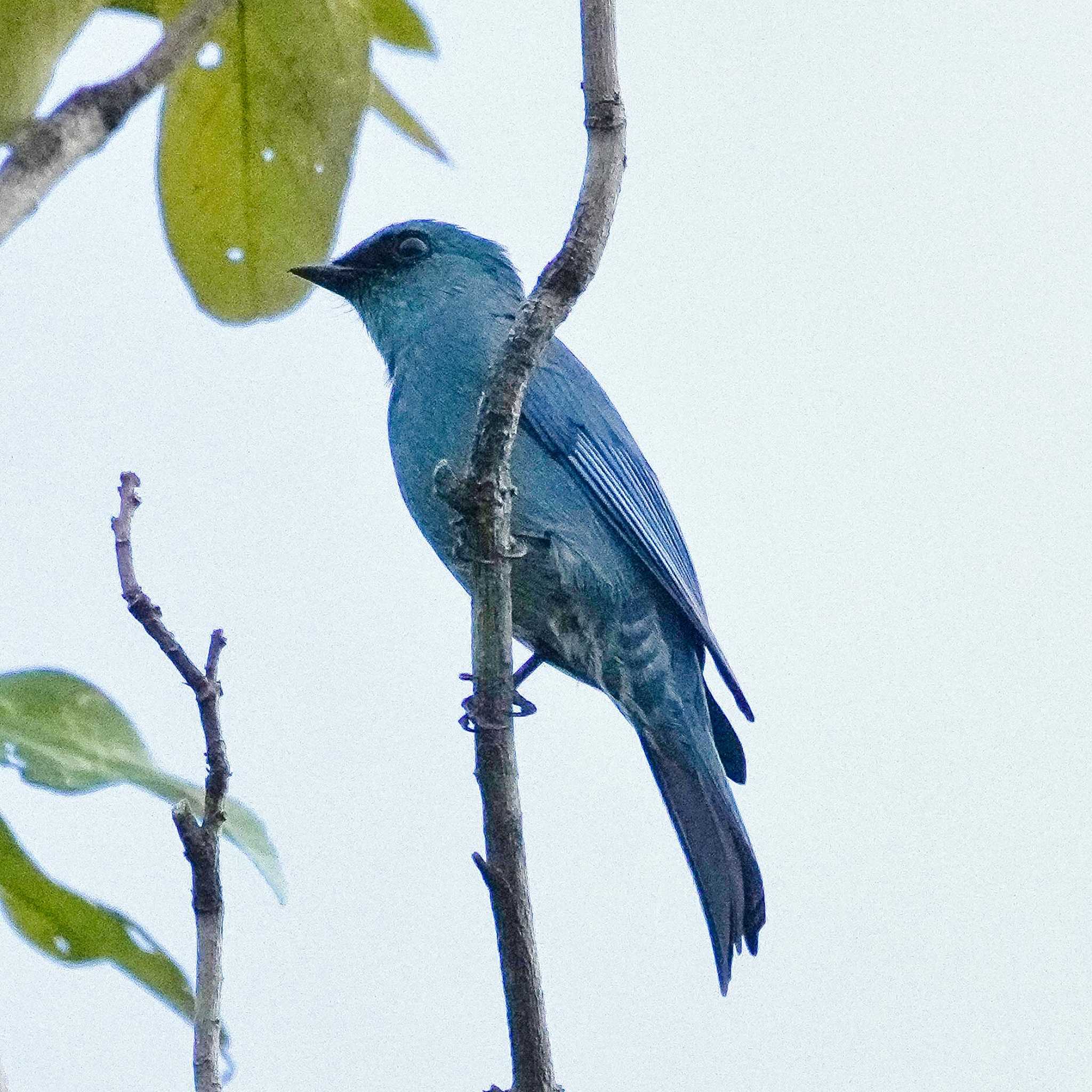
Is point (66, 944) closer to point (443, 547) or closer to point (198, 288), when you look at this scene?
point (198, 288)

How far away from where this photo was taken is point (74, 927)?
210cm

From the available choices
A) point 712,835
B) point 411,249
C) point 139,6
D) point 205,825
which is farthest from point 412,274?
point 205,825

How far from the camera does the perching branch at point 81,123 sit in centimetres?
169

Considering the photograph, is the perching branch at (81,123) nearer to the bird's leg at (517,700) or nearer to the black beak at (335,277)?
the bird's leg at (517,700)

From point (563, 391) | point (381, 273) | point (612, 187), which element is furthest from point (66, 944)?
point (381, 273)

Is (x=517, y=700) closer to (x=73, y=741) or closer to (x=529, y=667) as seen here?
(x=529, y=667)

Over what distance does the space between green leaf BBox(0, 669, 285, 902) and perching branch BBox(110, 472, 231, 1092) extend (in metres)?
0.04

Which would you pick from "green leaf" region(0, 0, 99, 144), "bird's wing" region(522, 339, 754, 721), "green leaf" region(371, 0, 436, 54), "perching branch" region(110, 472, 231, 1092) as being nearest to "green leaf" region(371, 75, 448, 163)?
"green leaf" region(371, 0, 436, 54)

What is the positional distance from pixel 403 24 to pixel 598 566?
6.62 ft

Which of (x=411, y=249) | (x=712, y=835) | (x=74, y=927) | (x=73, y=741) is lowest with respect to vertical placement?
(x=74, y=927)

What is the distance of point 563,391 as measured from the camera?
4754 millimetres

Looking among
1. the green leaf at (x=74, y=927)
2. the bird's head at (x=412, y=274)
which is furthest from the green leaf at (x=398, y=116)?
the bird's head at (x=412, y=274)

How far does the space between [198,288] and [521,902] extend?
3.92 ft

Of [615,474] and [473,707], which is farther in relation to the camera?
[615,474]
